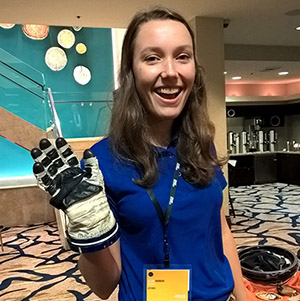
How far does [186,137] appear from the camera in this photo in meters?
1.08

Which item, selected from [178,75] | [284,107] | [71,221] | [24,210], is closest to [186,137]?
[178,75]

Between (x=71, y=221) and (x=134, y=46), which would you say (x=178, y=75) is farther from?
(x=71, y=221)

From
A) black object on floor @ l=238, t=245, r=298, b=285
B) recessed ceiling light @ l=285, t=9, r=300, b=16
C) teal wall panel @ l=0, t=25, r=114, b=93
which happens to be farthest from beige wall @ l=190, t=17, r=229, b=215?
teal wall panel @ l=0, t=25, r=114, b=93

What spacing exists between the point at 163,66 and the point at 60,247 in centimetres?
418

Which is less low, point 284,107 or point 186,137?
point 284,107

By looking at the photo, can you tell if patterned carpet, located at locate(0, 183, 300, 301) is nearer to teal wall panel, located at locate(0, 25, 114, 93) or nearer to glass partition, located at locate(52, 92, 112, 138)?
glass partition, located at locate(52, 92, 112, 138)

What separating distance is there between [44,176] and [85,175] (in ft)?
0.31

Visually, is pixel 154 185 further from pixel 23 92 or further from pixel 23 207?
pixel 23 92

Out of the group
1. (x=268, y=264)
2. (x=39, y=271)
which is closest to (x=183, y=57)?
(x=268, y=264)

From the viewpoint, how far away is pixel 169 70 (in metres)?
0.91

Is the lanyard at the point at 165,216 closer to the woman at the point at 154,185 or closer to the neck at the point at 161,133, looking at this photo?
the woman at the point at 154,185

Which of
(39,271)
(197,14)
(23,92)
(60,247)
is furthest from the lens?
(23,92)

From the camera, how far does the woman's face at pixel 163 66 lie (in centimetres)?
92

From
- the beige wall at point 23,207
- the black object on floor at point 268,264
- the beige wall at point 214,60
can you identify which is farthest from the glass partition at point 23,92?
the black object on floor at point 268,264
